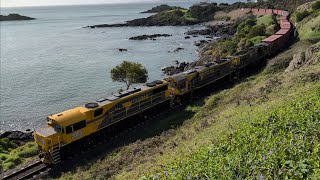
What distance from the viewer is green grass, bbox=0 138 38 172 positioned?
26.4 m

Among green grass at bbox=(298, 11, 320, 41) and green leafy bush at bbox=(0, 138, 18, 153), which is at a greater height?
green grass at bbox=(298, 11, 320, 41)

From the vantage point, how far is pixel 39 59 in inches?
3253

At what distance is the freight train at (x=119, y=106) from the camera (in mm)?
23047

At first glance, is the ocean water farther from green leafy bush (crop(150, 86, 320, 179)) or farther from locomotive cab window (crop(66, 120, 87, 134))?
green leafy bush (crop(150, 86, 320, 179))

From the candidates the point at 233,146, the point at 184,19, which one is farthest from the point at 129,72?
the point at 184,19

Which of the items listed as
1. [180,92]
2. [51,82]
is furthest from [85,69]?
[180,92]

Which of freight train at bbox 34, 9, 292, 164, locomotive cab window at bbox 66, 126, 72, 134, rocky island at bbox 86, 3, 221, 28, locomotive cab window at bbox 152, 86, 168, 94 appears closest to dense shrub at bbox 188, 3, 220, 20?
rocky island at bbox 86, 3, 221, 28

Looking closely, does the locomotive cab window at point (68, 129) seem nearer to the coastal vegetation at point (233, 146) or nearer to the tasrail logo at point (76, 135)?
the tasrail logo at point (76, 135)

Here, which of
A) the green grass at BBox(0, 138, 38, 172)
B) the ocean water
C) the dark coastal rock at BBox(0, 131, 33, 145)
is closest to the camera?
the green grass at BBox(0, 138, 38, 172)

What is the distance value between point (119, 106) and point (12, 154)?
11.2m

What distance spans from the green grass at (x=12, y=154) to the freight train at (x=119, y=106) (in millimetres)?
5090

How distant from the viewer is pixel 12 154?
29188 millimetres

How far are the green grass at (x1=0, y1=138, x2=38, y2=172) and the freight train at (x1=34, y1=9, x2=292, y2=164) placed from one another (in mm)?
5090

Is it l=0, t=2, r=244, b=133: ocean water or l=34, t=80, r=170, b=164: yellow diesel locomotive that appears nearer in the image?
l=34, t=80, r=170, b=164: yellow diesel locomotive
